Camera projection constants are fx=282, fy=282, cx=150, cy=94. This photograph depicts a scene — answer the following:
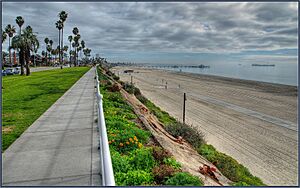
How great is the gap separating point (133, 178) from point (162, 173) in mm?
Answer: 580

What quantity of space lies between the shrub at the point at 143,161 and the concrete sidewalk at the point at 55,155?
2.32ft

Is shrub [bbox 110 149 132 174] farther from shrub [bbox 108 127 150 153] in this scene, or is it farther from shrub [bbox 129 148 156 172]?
shrub [bbox 108 127 150 153]

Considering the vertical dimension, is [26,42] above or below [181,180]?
above

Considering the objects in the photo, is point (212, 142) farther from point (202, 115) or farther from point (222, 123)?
point (202, 115)

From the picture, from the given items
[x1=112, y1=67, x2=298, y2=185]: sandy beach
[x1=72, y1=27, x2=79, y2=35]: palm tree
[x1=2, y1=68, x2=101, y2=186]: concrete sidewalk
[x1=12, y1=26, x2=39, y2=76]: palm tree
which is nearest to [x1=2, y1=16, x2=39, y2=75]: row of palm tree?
[x1=12, y1=26, x2=39, y2=76]: palm tree

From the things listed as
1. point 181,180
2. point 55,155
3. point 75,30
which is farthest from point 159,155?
point 75,30

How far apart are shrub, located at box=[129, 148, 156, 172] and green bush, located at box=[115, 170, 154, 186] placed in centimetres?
32

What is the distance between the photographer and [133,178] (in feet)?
16.1

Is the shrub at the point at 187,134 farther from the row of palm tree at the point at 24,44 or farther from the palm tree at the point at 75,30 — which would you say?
the palm tree at the point at 75,30

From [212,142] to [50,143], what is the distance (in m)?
10.6

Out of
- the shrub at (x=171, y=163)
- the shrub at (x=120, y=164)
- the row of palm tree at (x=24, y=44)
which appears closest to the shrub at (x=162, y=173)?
the shrub at (x=171, y=163)

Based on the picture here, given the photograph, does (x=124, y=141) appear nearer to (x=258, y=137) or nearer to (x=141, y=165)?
(x=141, y=165)

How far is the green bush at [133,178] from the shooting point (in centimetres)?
484

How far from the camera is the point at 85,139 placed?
22.1 ft
